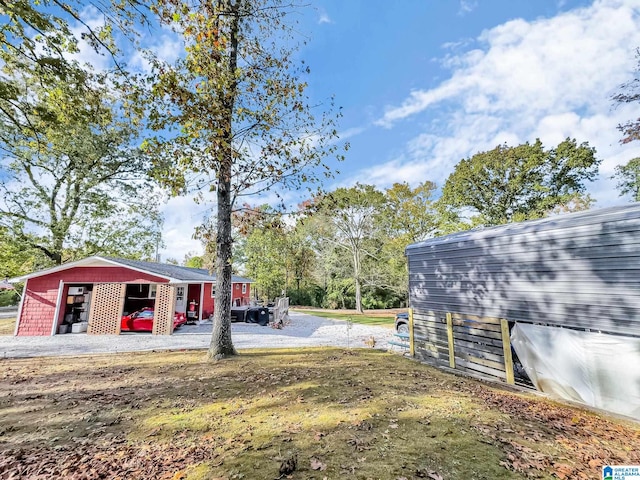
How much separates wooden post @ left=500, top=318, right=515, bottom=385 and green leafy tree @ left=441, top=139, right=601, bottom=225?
15.0 meters

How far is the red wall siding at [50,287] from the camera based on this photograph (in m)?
12.2

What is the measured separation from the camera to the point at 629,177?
19656 mm

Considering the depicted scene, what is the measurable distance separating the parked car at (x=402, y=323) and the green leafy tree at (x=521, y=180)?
11429 millimetres

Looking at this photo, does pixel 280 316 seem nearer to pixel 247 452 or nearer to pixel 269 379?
pixel 269 379

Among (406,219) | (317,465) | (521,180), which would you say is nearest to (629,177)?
(521,180)

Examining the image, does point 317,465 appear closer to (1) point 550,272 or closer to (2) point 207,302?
(1) point 550,272

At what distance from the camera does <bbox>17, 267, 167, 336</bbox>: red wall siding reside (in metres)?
12.2

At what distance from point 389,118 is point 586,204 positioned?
15.9 m

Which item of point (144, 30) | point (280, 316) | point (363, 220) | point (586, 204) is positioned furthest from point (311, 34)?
point (586, 204)

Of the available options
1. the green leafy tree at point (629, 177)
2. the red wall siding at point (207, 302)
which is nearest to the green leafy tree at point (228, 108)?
the red wall siding at point (207, 302)

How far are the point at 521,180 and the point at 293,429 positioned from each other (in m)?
21.0

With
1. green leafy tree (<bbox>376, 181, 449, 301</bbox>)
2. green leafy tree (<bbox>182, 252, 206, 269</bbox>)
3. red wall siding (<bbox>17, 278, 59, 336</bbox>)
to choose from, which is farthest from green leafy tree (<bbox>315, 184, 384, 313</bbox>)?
green leafy tree (<bbox>182, 252, 206, 269</bbox>)

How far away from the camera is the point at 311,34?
7.35 meters

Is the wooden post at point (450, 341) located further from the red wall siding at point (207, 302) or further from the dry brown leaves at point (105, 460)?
the red wall siding at point (207, 302)
